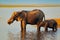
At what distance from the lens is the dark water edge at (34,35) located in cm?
90

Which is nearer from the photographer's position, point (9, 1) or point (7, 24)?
point (7, 24)

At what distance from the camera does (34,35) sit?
36.5 inches

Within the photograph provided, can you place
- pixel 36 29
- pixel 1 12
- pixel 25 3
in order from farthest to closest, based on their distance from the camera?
1. pixel 25 3
2. pixel 1 12
3. pixel 36 29

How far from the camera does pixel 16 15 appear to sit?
0.95 metres

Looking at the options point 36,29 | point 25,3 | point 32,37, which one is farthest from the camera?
point 25,3

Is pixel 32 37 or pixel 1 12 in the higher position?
pixel 1 12

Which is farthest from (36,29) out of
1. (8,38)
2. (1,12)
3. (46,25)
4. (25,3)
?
(25,3)

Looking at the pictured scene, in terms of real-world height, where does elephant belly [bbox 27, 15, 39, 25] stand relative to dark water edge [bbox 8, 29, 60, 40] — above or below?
above

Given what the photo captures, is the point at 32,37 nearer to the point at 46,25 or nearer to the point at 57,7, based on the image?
the point at 46,25

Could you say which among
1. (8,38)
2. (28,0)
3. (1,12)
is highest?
(28,0)

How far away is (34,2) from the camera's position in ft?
5.23

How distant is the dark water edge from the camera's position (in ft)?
2.94

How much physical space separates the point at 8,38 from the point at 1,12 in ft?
1.47

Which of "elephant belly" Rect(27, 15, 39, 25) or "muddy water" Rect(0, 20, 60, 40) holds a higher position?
"elephant belly" Rect(27, 15, 39, 25)
